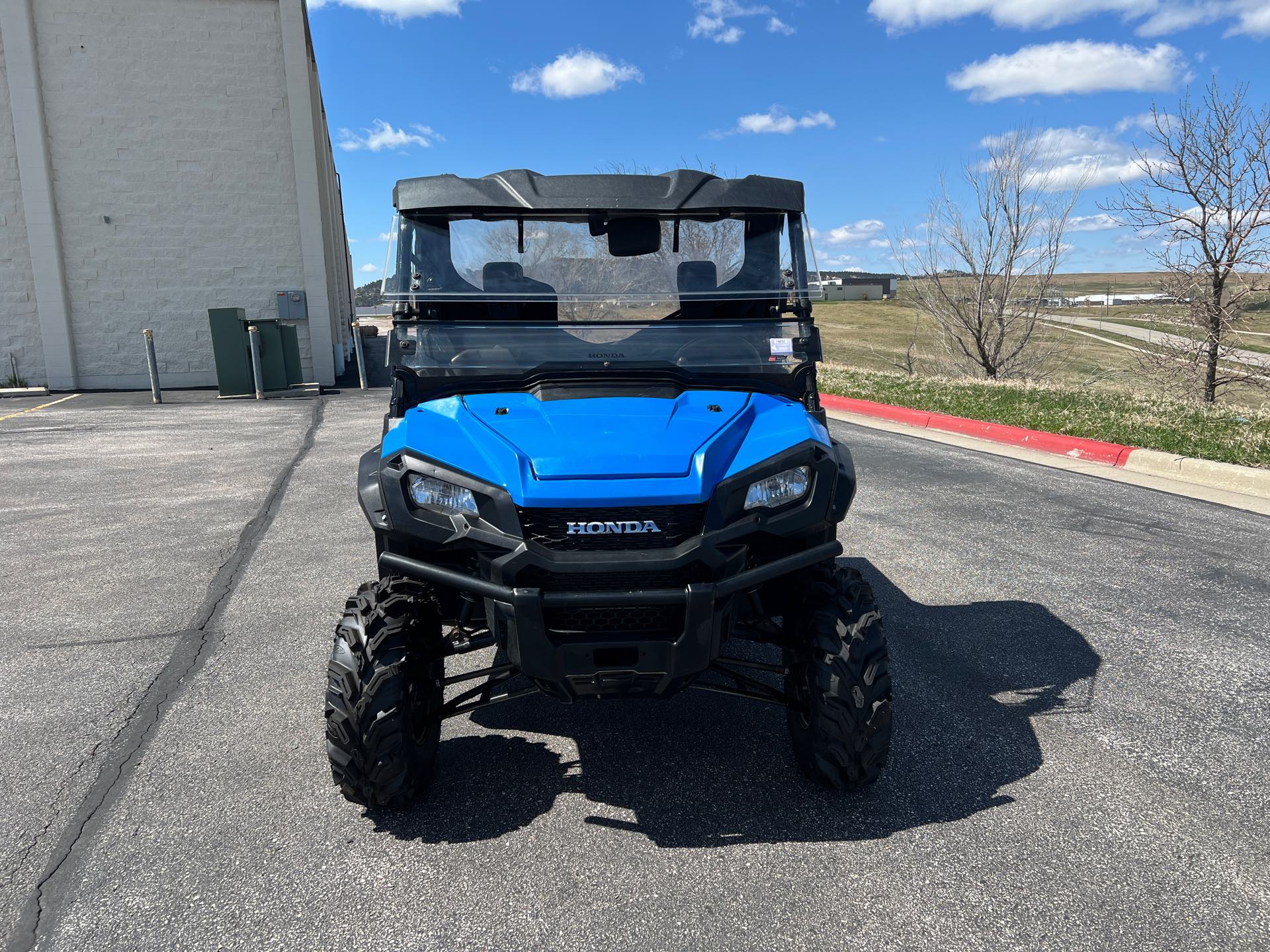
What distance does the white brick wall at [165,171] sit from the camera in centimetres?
1642

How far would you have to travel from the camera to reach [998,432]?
10.1 m

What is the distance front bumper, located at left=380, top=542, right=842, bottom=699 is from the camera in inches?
102

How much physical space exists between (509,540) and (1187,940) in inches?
82.8

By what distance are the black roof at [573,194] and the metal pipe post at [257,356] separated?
528 inches

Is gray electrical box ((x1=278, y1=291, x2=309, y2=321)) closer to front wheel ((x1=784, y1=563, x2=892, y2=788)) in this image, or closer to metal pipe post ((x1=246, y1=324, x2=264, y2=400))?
metal pipe post ((x1=246, y1=324, x2=264, y2=400))

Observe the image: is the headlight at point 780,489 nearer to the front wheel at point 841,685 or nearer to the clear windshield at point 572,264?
the front wheel at point 841,685

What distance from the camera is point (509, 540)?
103 inches

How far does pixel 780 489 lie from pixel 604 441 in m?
0.59

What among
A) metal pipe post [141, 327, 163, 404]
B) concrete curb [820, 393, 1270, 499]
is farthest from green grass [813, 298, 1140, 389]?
metal pipe post [141, 327, 163, 404]

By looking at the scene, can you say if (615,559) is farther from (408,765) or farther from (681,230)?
(681,230)

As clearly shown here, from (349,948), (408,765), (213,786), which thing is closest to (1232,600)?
(408,765)

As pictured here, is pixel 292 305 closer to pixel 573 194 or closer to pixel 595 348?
pixel 573 194

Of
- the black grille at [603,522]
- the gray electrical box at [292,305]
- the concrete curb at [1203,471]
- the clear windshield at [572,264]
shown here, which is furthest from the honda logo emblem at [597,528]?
the gray electrical box at [292,305]

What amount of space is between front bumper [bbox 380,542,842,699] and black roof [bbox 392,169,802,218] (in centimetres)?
158
